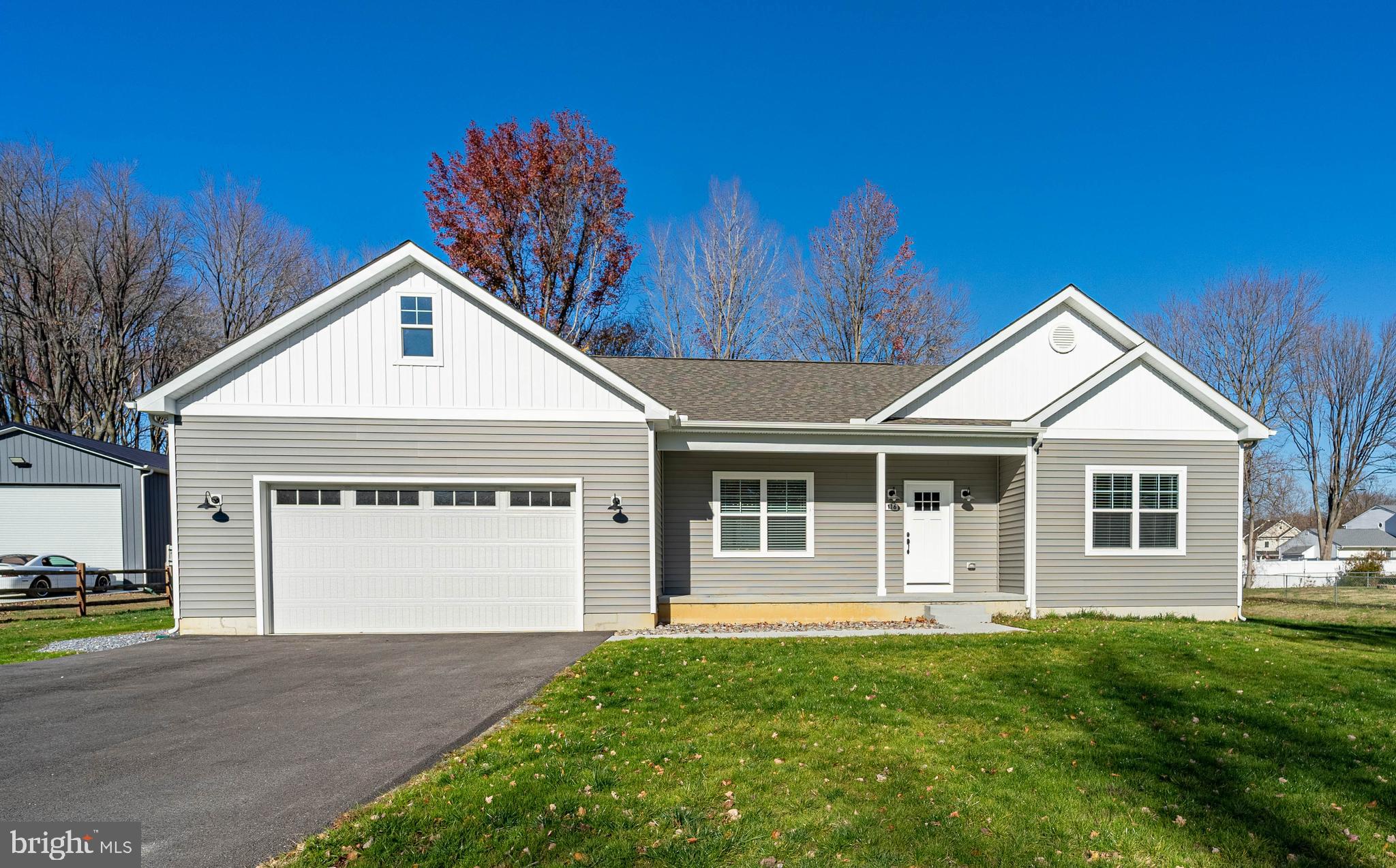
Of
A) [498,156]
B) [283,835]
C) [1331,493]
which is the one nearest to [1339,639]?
[283,835]

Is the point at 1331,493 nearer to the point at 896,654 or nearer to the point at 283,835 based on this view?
the point at 896,654

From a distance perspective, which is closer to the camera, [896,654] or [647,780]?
[647,780]

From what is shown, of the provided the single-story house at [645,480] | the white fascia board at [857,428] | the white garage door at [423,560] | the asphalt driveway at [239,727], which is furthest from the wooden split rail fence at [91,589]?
the white fascia board at [857,428]

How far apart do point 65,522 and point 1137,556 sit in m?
25.4

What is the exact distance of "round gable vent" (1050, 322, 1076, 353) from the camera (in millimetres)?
13234

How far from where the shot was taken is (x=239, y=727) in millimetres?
5941

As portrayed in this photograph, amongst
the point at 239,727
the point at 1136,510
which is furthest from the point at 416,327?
the point at 1136,510

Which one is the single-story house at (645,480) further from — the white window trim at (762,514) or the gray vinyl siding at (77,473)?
the gray vinyl siding at (77,473)

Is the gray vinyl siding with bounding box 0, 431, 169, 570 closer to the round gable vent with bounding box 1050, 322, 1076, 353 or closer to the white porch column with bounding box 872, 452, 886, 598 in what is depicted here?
the white porch column with bounding box 872, 452, 886, 598

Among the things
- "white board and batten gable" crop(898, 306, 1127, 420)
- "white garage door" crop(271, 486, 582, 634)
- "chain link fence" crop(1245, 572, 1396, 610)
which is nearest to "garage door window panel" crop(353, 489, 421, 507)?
"white garage door" crop(271, 486, 582, 634)

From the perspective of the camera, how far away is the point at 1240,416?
40.0 ft

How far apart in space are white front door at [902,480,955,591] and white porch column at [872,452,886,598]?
2.64 ft

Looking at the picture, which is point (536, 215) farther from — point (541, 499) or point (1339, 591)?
point (1339, 591)

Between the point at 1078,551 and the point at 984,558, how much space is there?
155 cm
